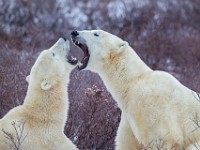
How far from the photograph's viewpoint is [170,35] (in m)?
13.6

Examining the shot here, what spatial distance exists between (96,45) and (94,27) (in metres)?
9.25

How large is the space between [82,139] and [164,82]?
1.18 metres

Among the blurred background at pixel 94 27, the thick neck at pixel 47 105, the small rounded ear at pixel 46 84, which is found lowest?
the blurred background at pixel 94 27

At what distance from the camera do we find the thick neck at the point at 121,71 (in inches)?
185

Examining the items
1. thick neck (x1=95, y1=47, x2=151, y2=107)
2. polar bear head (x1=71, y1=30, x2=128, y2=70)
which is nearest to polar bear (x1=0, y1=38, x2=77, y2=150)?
polar bear head (x1=71, y1=30, x2=128, y2=70)

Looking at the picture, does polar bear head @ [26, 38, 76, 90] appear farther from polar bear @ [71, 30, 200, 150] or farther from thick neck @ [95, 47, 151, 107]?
thick neck @ [95, 47, 151, 107]

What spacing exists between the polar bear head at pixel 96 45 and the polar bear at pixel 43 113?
0.14 m

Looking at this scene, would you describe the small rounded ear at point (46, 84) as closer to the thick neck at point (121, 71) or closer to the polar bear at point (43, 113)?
the polar bear at point (43, 113)

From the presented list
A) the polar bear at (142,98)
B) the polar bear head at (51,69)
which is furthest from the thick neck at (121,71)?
the polar bear head at (51,69)

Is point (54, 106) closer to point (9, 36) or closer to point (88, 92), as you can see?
point (88, 92)

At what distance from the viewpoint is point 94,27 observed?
14.2 metres

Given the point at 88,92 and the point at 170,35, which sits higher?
the point at 88,92

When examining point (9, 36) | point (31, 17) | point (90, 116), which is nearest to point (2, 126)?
point (90, 116)

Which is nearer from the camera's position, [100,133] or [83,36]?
[83,36]
